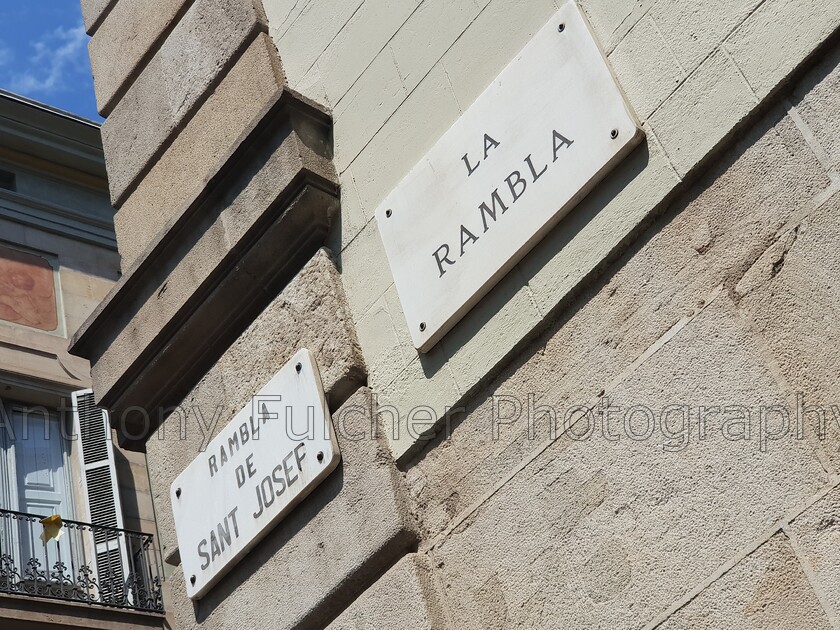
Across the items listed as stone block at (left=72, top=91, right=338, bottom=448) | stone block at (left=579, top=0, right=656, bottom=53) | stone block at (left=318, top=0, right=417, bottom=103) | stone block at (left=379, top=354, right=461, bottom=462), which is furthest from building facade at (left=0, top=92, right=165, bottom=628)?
stone block at (left=579, top=0, right=656, bottom=53)

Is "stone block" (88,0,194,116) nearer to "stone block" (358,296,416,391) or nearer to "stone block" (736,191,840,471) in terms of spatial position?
"stone block" (358,296,416,391)

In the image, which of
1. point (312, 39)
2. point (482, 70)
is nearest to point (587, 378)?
point (482, 70)

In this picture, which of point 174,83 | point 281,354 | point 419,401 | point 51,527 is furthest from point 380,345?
point 51,527

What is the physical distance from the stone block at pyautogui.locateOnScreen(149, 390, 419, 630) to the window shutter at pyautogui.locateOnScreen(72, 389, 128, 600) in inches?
348

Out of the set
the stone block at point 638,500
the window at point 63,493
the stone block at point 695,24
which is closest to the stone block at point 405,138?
the stone block at point 695,24

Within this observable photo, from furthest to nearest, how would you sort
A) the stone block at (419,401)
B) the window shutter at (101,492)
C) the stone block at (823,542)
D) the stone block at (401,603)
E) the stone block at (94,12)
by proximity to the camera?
1. the window shutter at (101,492)
2. the stone block at (94,12)
3. the stone block at (419,401)
4. the stone block at (401,603)
5. the stone block at (823,542)

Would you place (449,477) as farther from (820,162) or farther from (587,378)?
(820,162)

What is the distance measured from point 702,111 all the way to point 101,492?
36.7ft

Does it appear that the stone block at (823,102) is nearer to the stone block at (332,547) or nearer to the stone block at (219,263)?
the stone block at (332,547)

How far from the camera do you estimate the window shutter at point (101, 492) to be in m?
12.1

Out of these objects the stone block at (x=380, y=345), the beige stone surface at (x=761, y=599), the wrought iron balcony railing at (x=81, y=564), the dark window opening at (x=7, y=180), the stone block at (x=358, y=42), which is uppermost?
the dark window opening at (x=7, y=180)

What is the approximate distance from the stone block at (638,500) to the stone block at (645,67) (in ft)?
2.02

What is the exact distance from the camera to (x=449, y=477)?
322 cm

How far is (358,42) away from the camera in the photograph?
3951 millimetres
